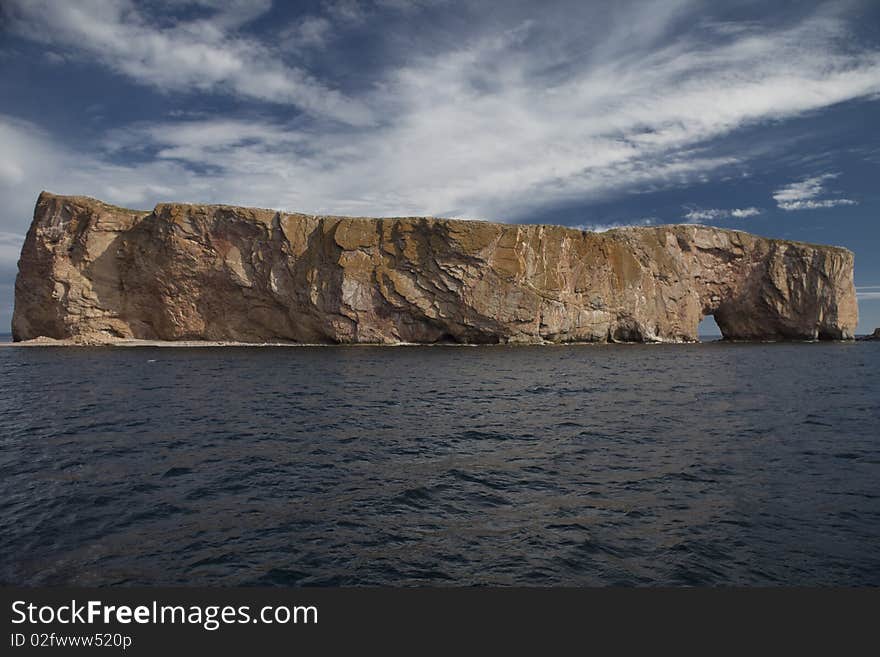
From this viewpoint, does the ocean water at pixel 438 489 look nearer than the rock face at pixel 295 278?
Yes

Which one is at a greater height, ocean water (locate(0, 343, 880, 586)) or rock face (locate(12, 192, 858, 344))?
rock face (locate(12, 192, 858, 344))

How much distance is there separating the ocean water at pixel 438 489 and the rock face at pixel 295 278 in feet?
141

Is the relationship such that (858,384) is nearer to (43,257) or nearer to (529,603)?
(529,603)

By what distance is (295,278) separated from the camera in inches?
2613

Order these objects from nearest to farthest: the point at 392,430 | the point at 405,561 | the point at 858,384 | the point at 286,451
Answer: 1. the point at 405,561
2. the point at 286,451
3. the point at 392,430
4. the point at 858,384

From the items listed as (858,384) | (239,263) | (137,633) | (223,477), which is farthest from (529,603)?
(239,263)

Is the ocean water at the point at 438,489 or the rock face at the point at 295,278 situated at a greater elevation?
the rock face at the point at 295,278

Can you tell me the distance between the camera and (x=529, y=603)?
6051mm

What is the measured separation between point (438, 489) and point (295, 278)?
195 feet

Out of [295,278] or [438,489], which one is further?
[295,278]

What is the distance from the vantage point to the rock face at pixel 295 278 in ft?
210

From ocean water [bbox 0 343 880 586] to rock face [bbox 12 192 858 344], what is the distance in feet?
141

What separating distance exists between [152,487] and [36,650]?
6.59 metres

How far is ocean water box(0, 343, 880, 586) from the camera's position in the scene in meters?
7.64
